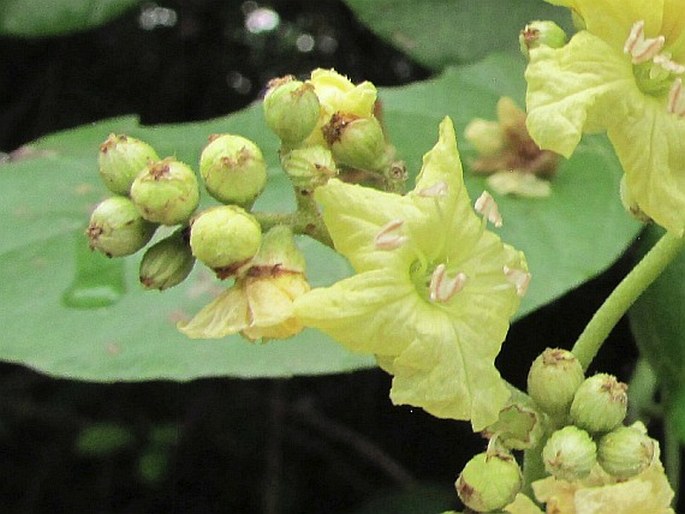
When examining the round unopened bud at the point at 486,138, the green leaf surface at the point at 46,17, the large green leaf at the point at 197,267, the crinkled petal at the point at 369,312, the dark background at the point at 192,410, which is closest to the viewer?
the crinkled petal at the point at 369,312

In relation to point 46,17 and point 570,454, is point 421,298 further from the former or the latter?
point 46,17

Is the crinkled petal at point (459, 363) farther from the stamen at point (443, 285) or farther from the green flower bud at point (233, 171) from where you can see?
the green flower bud at point (233, 171)

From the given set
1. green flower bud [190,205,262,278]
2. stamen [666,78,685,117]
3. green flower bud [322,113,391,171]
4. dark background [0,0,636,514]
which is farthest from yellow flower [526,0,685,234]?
dark background [0,0,636,514]

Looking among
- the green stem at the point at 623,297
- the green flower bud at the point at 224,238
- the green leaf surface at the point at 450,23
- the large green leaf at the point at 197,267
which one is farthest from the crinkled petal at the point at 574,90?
the green leaf surface at the point at 450,23

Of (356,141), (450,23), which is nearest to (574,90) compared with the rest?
(356,141)

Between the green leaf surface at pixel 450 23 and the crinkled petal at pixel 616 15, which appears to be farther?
the green leaf surface at pixel 450 23

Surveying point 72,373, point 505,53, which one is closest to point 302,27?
point 505,53

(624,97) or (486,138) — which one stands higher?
(624,97)
